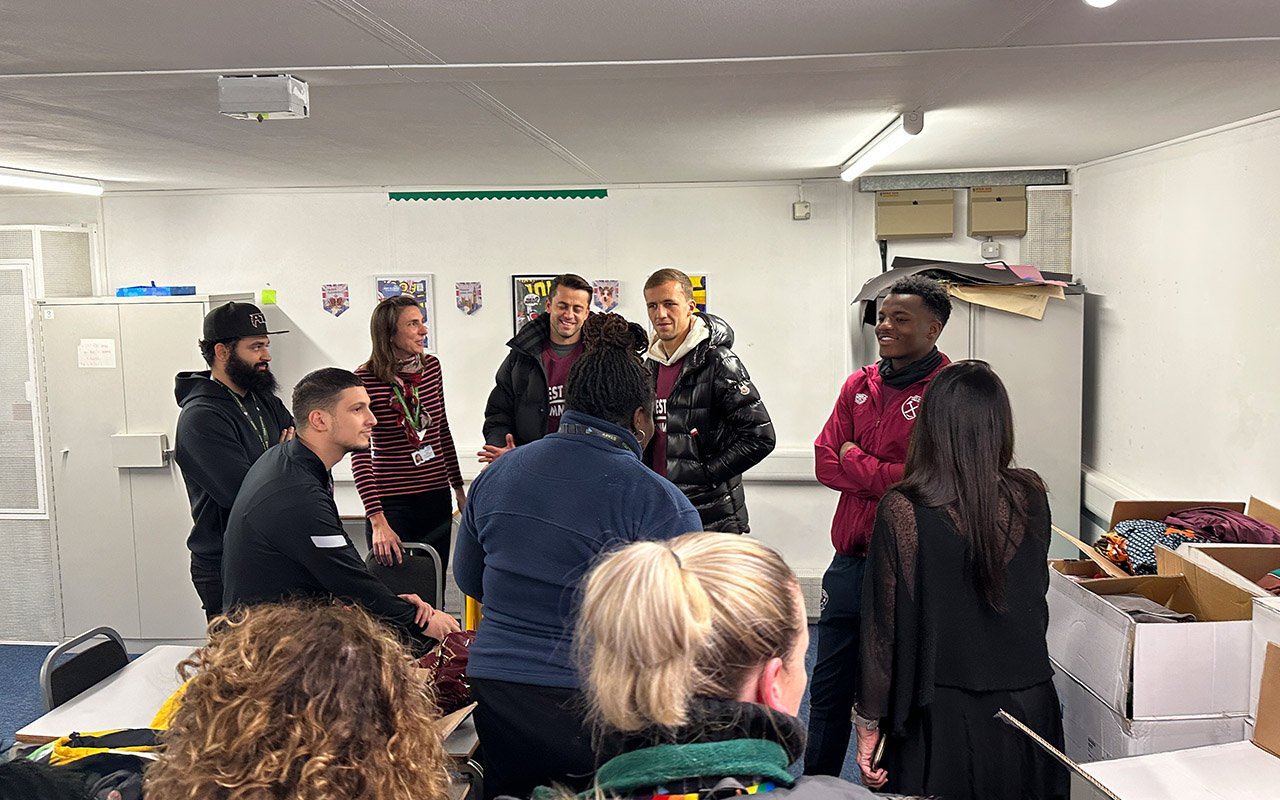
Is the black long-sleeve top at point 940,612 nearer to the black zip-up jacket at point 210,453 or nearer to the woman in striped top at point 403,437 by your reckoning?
the woman in striped top at point 403,437

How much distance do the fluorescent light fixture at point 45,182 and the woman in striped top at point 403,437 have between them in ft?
7.18

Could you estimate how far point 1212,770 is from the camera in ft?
7.03

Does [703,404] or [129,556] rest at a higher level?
[703,404]

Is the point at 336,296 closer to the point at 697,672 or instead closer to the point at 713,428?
the point at 713,428

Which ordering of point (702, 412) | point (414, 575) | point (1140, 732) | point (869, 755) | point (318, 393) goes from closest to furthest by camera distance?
1. point (869, 755)
2. point (1140, 732)
3. point (318, 393)
4. point (414, 575)
5. point (702, 412)

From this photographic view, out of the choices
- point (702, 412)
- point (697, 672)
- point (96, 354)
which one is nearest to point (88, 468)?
point (96, 354)

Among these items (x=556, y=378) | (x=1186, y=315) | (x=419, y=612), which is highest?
(x=1186, y=315)

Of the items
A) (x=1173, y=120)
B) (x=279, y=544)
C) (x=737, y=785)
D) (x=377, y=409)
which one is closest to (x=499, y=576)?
(x=279, y=544)

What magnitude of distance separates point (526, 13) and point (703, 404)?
1.82m

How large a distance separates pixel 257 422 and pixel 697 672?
285cm

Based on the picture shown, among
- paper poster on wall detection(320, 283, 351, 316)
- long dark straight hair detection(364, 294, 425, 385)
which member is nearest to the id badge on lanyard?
long dark straight hair detection(364, 294, 425, 385)

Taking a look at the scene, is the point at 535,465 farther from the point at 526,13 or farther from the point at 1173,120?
the point at 1173,120

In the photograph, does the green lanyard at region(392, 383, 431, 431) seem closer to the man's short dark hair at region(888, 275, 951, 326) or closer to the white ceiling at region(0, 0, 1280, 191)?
the white ceiling at region(0, 0, 1280, 191)

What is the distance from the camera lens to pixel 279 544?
2.38m
